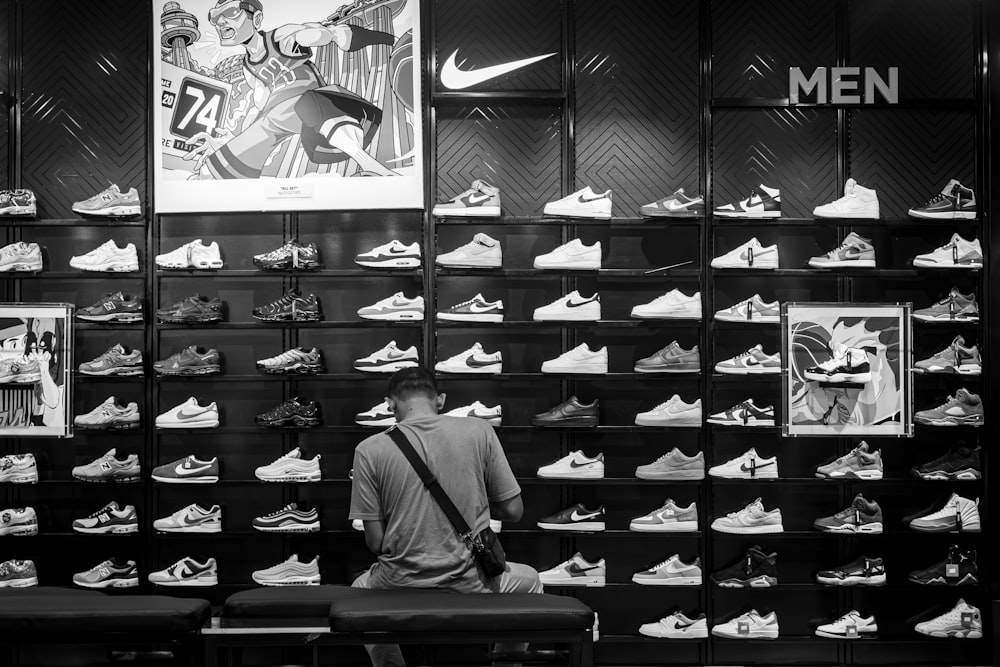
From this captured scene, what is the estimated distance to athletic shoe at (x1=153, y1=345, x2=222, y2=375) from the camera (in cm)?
615

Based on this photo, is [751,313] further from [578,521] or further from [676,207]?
[578,521]

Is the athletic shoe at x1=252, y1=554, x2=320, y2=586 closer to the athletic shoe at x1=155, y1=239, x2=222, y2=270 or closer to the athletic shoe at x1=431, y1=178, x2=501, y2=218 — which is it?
the athletic shoe at x1=155, y1=239, x2=222, y2=270

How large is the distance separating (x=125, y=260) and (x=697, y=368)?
3922 mm

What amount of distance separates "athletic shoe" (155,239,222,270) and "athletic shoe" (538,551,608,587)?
9.95 feet

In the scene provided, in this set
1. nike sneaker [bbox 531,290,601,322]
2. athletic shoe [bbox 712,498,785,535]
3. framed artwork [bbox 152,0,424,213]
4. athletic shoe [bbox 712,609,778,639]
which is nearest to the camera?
athletic shoe [bbox 712,609,778,639]

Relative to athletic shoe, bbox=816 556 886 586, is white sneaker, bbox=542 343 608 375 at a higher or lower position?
higher

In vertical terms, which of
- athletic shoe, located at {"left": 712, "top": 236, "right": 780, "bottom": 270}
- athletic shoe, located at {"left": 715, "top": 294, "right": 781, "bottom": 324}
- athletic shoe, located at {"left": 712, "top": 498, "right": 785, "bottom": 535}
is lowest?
athletic shoe, located at {"left": 712, "top": 498, "right": 785, "bottom": 535}

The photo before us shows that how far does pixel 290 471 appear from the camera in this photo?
616 centimetres

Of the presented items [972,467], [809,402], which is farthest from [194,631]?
[972,467]

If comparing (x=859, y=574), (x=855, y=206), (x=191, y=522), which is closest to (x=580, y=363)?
(x=855, y=206)

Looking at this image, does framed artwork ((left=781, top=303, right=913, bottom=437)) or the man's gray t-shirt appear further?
framed artwork ((left=781, top=303, right=913, bottom=437))

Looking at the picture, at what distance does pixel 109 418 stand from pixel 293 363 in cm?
129

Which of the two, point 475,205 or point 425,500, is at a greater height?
point 475,205

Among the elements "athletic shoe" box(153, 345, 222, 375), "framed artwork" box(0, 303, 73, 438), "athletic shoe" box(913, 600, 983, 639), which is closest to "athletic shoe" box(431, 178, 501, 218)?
"athletic shoe" box(153, 345, 222, 375)
